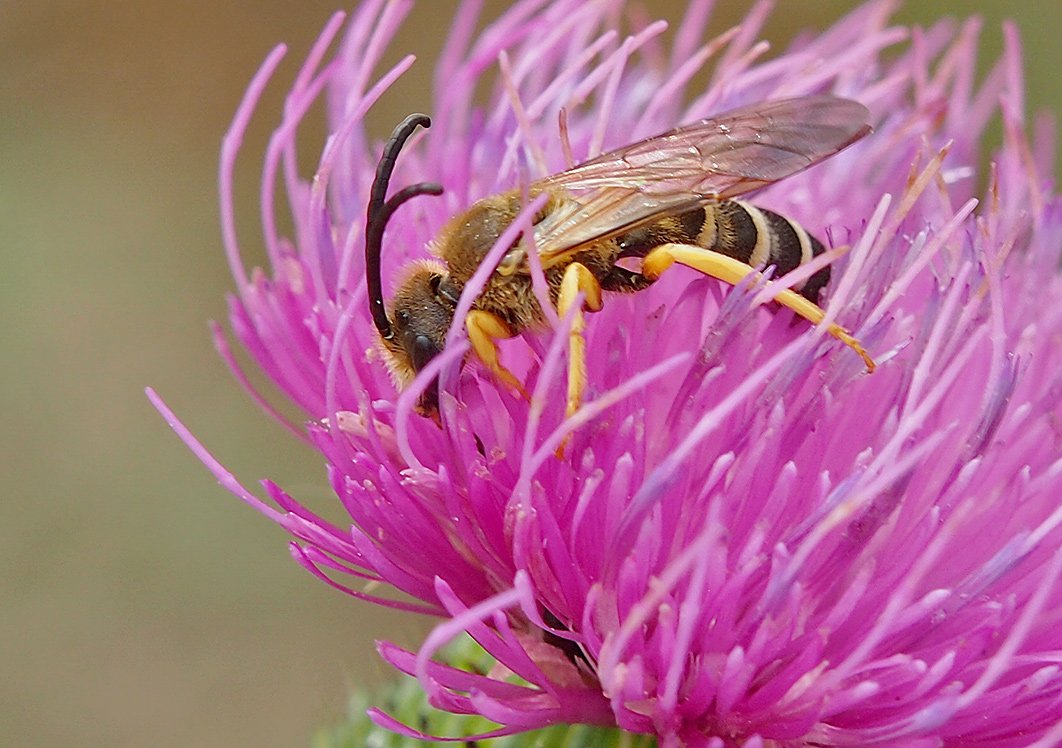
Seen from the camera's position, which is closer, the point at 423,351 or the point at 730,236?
the point at 423,351

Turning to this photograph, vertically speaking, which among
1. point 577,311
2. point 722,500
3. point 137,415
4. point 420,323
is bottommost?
point 722,500

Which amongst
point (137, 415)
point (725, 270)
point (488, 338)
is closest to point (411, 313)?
point (488, 338)

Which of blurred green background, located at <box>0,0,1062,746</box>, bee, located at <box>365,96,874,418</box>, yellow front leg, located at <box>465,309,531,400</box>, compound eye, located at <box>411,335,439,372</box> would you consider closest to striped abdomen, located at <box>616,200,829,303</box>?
bee, located at <box>365,96,874,418</box>

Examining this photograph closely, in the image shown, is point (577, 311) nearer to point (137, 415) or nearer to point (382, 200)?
point (382, 200)

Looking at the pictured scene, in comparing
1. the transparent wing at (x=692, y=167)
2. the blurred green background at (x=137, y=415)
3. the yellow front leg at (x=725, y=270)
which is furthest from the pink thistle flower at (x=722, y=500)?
the blurred green background at (x=137, y=415)

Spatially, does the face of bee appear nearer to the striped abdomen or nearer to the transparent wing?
the transparent wing

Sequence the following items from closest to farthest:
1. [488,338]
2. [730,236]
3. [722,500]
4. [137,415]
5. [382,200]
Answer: [722,500]
[382,200]
[488,338]
[730,236]
[137,415]

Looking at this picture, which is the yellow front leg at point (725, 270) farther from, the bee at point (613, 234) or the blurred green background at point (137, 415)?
the blurred green background at point (137, 415)

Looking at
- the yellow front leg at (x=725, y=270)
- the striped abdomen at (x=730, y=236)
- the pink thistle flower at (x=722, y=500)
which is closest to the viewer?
the pink thistle flower at (x=722, y=500)
